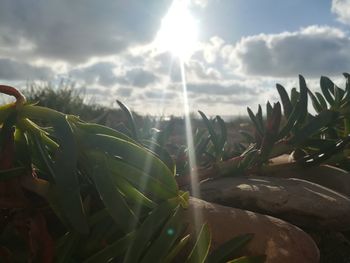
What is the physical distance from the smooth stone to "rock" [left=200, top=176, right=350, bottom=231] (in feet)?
1.01

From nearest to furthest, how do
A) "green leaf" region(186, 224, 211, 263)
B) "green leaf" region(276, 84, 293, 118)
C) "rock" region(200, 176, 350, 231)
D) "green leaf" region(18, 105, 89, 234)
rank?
"green leaf" region(18, 105, 89, 234), "green leaf" region(186, 224, 211, 263), "rock" region(200, 176, 350, 231), "green leaf" region(276, 84, 293, 118)

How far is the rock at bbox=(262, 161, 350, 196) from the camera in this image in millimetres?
2104

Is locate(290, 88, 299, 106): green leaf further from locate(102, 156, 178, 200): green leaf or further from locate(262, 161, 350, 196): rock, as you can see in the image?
locate(102, 156, 178, 200): green leaf

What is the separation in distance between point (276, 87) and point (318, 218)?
57 centimetres

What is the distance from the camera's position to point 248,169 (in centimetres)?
199

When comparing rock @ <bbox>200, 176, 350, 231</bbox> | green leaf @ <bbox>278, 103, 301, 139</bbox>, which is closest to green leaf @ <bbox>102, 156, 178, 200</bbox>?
rock @ <bbox>200, 176, 350, 231</bbox>

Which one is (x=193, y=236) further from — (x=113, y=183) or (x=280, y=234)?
(x=113, y=183)

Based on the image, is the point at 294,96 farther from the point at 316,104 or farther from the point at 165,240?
the point at 165,240

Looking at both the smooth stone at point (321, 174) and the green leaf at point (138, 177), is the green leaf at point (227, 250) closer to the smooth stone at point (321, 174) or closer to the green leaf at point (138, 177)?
the green leaf at point (138, 177)

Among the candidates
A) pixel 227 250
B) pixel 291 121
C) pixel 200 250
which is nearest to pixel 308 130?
pixel 291 121

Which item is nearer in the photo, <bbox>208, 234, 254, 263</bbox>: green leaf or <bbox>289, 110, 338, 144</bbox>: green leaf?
<bbox>208, 234, 254, 263</bbox>: green leaf

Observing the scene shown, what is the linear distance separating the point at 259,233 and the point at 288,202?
1.26 ft

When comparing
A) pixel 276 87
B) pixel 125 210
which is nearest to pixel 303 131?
pixel 276 87

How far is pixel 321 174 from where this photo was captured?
7.12 feet
